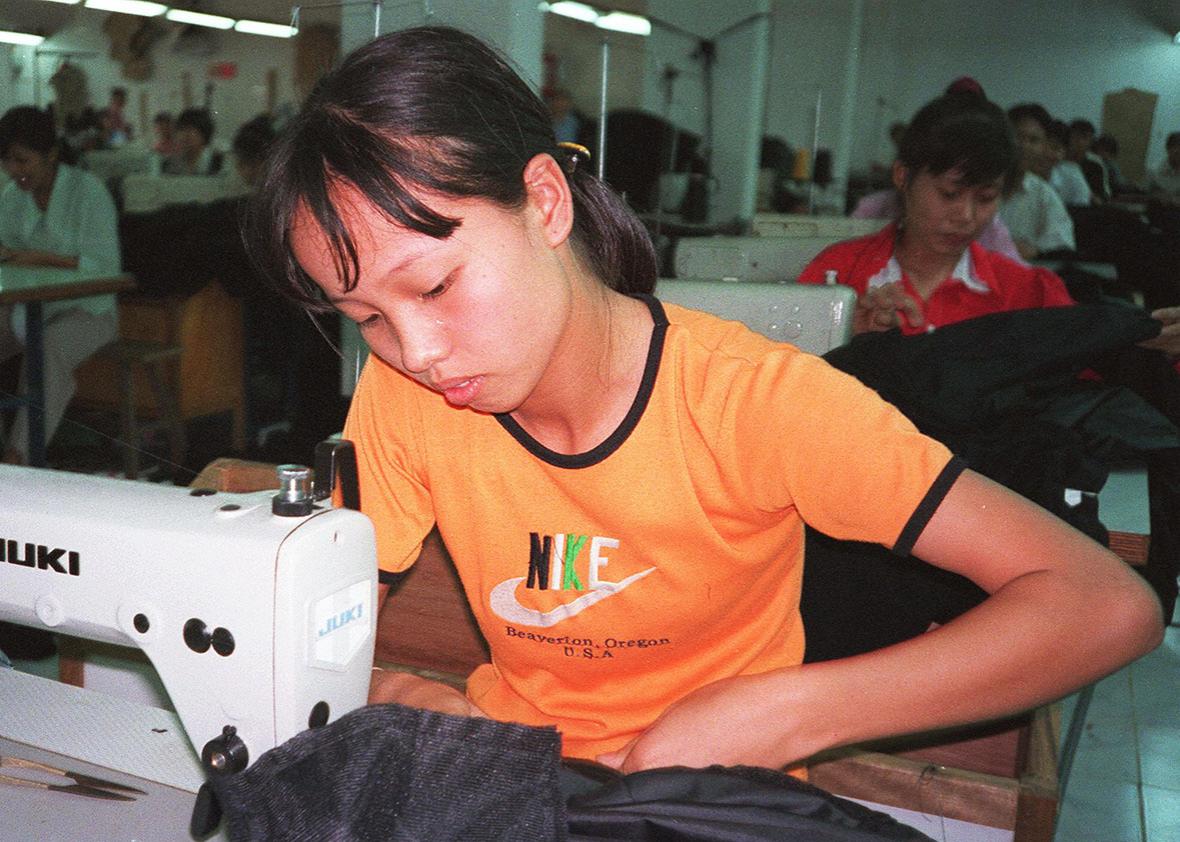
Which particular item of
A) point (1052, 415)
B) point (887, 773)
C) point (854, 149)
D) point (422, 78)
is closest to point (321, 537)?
point (422, 78)

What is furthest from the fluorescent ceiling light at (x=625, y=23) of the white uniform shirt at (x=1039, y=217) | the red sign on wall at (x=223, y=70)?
the white uniform shirt at (x=1039, y=217)

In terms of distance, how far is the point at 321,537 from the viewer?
740 mm

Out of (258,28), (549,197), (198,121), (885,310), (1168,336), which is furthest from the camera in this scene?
(198,121)

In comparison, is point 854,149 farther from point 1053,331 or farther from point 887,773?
point 887,773

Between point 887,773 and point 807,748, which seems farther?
point 887,773

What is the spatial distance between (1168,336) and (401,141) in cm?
121

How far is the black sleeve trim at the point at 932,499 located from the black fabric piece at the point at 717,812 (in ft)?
0.73

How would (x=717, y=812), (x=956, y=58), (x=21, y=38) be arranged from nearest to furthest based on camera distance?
(x=717, y=812)
(x=21, y=38)
(x=956, y=58)

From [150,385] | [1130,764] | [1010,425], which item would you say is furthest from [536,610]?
[150,385]

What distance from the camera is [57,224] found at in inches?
105

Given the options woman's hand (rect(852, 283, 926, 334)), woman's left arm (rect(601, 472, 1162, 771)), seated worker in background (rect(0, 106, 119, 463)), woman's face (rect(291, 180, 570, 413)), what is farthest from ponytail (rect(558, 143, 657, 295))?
seated worker in background (rect(0, 106, 119, 463))

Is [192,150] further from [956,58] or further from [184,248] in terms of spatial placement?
[956,58]

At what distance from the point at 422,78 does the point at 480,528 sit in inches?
15.4

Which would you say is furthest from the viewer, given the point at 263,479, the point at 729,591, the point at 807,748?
the point at 263,479
